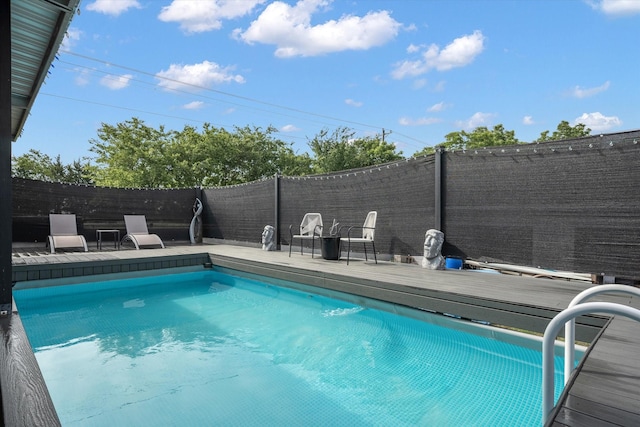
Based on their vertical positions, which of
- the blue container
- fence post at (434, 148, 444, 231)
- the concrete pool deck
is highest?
fence post at (434, 148, 444, 231)

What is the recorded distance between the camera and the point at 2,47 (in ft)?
7.80

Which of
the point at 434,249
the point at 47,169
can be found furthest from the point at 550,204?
the point at 47,169

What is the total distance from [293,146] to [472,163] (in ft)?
49.1

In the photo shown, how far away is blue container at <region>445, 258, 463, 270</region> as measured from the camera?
4887 mm

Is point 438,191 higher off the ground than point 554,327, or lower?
higher

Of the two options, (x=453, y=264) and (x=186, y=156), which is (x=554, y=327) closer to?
(x=453, y=264)

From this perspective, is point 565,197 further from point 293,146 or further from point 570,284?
point 293,146

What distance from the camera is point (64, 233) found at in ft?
25.0

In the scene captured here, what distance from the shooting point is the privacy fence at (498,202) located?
3406 millimetres

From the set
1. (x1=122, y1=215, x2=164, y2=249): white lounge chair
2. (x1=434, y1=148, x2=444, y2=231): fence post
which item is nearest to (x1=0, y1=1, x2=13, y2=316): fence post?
(x1=434, y1=148, x2=444, y2=231): fence post

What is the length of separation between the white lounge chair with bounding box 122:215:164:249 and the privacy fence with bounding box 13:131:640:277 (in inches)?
62.7

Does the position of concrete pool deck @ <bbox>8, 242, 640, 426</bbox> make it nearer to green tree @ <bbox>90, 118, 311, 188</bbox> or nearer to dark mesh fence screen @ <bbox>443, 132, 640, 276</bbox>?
dark mesh fence screen @ <bbox>443, 132, 640, 276</bbox>

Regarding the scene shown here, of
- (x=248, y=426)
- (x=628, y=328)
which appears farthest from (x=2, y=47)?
(x=628, y=328)

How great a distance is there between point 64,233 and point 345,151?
12997 millimetres
